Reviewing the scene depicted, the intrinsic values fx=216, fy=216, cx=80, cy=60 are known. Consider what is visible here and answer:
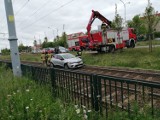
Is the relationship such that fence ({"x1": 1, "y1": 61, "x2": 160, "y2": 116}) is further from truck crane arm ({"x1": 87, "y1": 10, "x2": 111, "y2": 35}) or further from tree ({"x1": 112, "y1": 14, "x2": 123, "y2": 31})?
truck crane arm ({"x1": 87, "y1": 10, "x2": 111, "y2": 35})

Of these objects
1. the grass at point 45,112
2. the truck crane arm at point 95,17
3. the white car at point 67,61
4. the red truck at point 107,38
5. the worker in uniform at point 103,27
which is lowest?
the white car at point 67,61

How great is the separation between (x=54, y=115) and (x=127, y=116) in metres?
1.38

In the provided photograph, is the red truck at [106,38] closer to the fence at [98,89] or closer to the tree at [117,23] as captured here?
the tree at [117,23]

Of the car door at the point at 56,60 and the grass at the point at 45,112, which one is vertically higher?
the grass at the point at 45,112

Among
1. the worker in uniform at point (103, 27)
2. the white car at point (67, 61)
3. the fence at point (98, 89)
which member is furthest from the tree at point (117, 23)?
the fence at point (98, 89)

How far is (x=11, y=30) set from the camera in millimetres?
9266

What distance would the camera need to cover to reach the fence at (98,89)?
3.90 metres

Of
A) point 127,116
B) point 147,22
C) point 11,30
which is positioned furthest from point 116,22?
point 127,116

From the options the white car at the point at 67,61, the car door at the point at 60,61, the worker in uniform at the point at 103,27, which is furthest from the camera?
the worker in uniform at the point at 103,27

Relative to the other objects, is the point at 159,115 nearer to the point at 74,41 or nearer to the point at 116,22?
the point at 116,22

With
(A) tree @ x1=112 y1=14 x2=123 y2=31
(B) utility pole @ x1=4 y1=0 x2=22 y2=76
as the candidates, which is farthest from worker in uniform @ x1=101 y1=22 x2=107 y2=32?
(B) utility pole @ x1=4 y1=0 x2=22 y2=76

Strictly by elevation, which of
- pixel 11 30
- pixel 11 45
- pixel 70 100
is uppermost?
pixel 11 30

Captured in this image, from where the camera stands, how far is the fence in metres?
3.90

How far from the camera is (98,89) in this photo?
4.65 m
